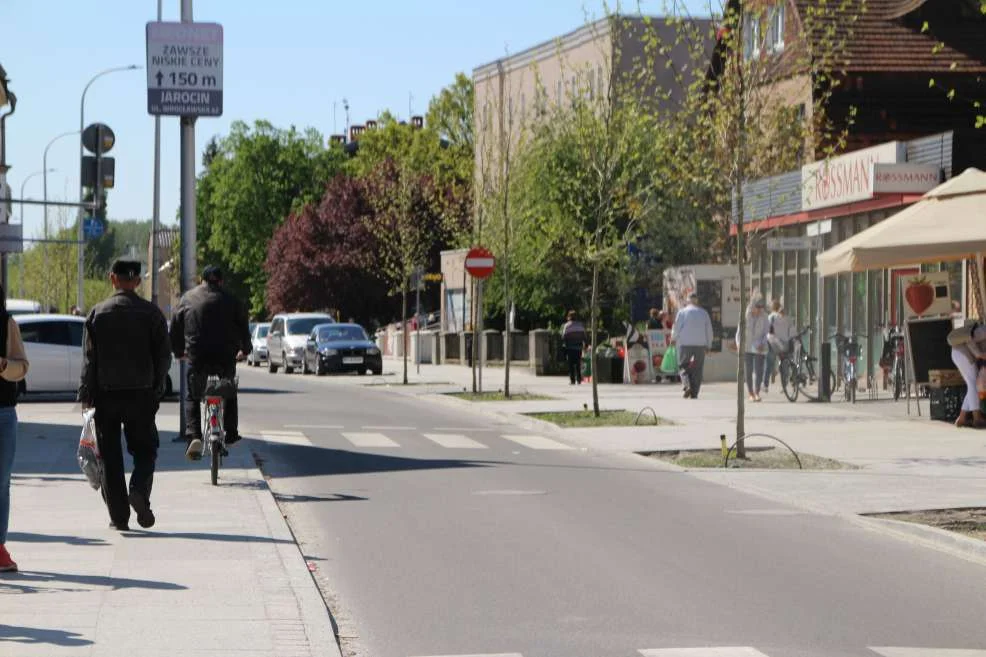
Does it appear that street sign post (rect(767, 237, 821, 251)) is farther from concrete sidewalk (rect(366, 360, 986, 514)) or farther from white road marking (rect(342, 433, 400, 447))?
white road marking (rect(342, 433, 400, 447))

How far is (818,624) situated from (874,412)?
18.9 meters

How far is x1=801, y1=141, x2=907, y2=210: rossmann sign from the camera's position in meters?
31.7

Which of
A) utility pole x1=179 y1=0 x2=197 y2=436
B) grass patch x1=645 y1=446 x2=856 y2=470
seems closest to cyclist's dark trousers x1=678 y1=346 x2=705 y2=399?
grass patch x1=645 y1=446 x2=856 y2=470

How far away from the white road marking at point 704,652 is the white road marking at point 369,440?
1405cm

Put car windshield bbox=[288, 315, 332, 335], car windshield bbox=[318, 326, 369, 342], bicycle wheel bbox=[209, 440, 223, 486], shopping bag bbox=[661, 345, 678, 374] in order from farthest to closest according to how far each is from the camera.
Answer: car windshield bbox=[288, 315, 332, 335] < car windshield bbox=[318, 326, 369, 342] < shopping bag bbox=[661, 345, 678, 374] < bicycle wheel bbox=[209, 440, 223, 486]

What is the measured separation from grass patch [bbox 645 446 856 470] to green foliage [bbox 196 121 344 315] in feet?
292

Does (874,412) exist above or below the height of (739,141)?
below

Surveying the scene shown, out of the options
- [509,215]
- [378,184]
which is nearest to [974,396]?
[509,215]

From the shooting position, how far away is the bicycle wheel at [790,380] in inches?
1216

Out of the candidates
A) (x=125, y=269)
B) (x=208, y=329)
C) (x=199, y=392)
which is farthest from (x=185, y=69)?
(x=125, y=269)

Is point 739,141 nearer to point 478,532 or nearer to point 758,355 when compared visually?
point 478,532

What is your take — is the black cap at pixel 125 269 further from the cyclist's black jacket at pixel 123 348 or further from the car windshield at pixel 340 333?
the car windshield at pixel 340 333

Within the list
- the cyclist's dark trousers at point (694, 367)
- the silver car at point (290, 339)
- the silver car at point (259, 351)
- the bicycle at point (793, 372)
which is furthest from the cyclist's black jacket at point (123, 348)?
the silver car at point (259, 351)

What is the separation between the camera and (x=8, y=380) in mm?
9891
